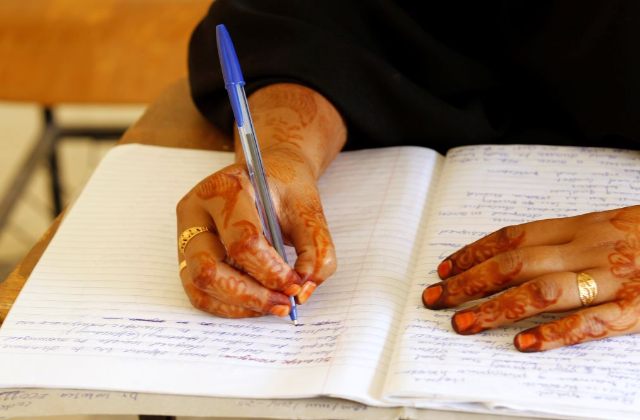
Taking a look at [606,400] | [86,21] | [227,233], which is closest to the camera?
[606,400]

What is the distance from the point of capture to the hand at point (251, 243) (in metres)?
0.67

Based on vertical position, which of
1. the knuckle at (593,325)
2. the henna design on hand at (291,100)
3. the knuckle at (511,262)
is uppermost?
the henna design on hand at (291,100)

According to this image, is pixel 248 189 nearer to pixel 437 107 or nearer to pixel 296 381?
pixel 296 381

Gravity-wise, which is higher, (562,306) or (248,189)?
(248,189)

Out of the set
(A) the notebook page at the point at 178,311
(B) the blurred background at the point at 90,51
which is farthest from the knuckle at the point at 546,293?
(B) the blurred background at the point at 90,51

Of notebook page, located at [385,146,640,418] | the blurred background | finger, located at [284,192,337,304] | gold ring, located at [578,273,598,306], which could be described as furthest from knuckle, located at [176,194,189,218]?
the blurred background

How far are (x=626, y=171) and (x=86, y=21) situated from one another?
125cm

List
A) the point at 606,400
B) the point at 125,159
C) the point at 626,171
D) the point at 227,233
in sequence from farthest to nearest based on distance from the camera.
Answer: the point at 125,159
the point at 626,171
the point at 227,233
the point at 606,400

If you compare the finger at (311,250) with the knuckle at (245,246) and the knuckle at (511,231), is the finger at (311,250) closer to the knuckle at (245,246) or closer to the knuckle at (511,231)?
the knuckle at (245,246)

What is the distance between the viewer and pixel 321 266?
27.0 inches

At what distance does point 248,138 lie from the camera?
71 centimetres

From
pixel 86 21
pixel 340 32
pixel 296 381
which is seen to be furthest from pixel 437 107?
pixel 86 21

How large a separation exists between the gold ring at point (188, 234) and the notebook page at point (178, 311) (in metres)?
0.05

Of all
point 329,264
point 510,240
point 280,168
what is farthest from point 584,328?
point 280,168
